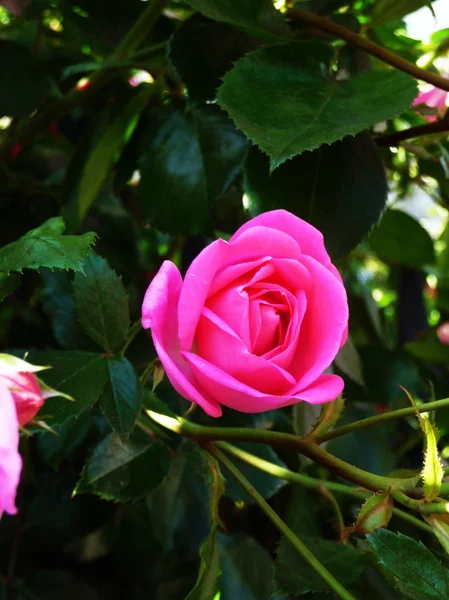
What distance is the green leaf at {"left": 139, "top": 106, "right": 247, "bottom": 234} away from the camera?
1.65 ft

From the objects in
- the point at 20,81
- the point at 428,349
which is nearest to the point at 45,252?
Answer: the point at 20,81

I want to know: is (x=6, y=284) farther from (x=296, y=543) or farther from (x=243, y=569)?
(x=243, y=569)

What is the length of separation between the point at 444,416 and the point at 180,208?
0.32m

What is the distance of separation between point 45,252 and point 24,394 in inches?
3.6

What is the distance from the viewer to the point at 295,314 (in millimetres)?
298

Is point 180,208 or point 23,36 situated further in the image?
point 23,36

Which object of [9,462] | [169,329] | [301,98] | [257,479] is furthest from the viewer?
[257,479]

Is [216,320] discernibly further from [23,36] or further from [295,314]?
[23,36]

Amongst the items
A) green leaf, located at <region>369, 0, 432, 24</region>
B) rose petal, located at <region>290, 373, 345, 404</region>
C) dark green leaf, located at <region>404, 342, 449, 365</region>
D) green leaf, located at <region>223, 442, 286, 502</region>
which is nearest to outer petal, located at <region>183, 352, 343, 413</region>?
rose petal, located at <region>290, 373, 345, 404</region>

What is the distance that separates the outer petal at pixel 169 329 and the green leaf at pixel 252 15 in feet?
0.73

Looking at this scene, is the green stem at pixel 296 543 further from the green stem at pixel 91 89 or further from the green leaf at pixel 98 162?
the green stem at pixel 91 89

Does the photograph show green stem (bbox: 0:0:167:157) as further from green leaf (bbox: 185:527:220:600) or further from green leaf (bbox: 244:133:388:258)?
green leaf (bbox: 185:527:220:600)

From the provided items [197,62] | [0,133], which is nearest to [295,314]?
[197,62]

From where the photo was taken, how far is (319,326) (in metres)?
0.30
